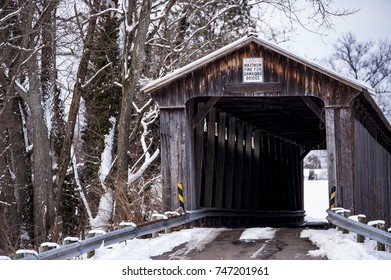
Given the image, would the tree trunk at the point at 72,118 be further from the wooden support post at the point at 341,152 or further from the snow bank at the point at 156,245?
the wooden support post at the point at 341,152

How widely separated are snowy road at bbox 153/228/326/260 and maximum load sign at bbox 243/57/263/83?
2.98m

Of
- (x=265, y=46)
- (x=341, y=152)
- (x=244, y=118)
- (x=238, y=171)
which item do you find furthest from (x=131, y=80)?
(x=341, y=152)

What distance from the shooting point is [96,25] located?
18641 millimetres

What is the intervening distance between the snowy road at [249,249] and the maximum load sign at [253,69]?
117 inches

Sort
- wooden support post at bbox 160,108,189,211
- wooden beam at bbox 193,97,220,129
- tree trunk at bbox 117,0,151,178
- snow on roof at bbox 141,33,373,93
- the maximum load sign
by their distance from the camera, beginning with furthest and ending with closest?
tree trunk at bbox 117,0,151,178
wooden beam at bbox 193,97,220,129
wooden support post at bbox 160,108,189,211
the maximum load sign
snow on roof at bbox 141,33,373,93

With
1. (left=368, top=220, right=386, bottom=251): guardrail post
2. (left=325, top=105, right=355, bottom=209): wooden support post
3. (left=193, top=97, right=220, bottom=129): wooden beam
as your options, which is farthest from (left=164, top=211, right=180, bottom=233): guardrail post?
(left=368, top=220, right=386, bottom=251): guardrail post

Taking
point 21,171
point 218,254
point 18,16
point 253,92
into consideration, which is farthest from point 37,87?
point 218,254

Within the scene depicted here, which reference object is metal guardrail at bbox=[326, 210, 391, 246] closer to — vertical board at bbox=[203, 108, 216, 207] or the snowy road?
the snowy road

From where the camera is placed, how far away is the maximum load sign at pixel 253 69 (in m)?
12.3

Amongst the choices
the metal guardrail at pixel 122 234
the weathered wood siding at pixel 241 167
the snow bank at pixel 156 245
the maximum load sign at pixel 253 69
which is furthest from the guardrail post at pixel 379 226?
the weathered wood siding at pixel 241 167

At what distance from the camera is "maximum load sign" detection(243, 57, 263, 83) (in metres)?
12.3

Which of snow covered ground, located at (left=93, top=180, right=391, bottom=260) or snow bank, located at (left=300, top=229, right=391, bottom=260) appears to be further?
snow covered ground, located at (left=93, top=180, right=391, bottom=260)

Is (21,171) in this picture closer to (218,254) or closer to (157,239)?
(157,239)

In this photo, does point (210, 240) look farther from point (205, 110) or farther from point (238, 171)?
point (238, 171)
